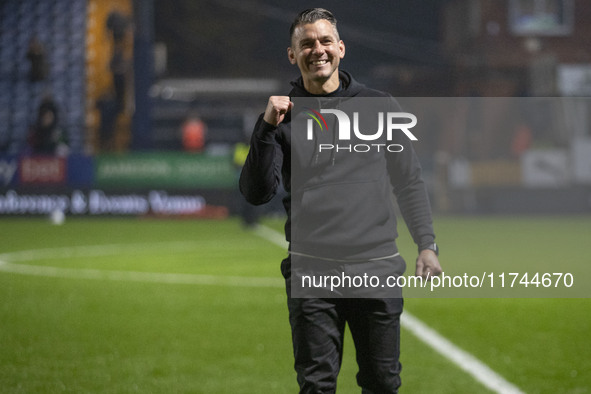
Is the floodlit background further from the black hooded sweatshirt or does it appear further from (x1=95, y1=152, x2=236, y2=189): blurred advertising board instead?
the black hooded sweatshirt

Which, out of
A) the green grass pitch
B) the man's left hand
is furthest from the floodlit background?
the man's left hand

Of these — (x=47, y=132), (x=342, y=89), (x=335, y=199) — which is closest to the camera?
(x=335, y=199)

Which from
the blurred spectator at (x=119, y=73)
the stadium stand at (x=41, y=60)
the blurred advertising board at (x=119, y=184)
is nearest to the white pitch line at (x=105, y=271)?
the blurred advertising board at (x=119, y=184)

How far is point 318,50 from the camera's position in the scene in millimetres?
3797

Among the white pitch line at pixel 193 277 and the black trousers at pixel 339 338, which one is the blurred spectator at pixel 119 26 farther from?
the black trousers at pixel 339 338

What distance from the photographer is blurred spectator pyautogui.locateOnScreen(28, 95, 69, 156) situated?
23.5 meters

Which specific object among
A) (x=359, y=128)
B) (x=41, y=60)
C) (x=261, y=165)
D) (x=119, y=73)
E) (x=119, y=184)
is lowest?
(x=119, y=184)

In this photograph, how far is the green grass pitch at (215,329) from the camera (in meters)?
5.67

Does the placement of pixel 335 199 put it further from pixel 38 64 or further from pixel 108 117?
pixel 38 64

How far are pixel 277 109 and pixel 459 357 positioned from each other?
131 inches

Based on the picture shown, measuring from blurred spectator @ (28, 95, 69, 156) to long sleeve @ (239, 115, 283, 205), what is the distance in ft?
65.7

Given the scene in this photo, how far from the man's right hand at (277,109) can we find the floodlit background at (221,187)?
91cm

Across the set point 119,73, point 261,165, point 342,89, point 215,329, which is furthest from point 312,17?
point 119,73

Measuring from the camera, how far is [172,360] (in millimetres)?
6410
